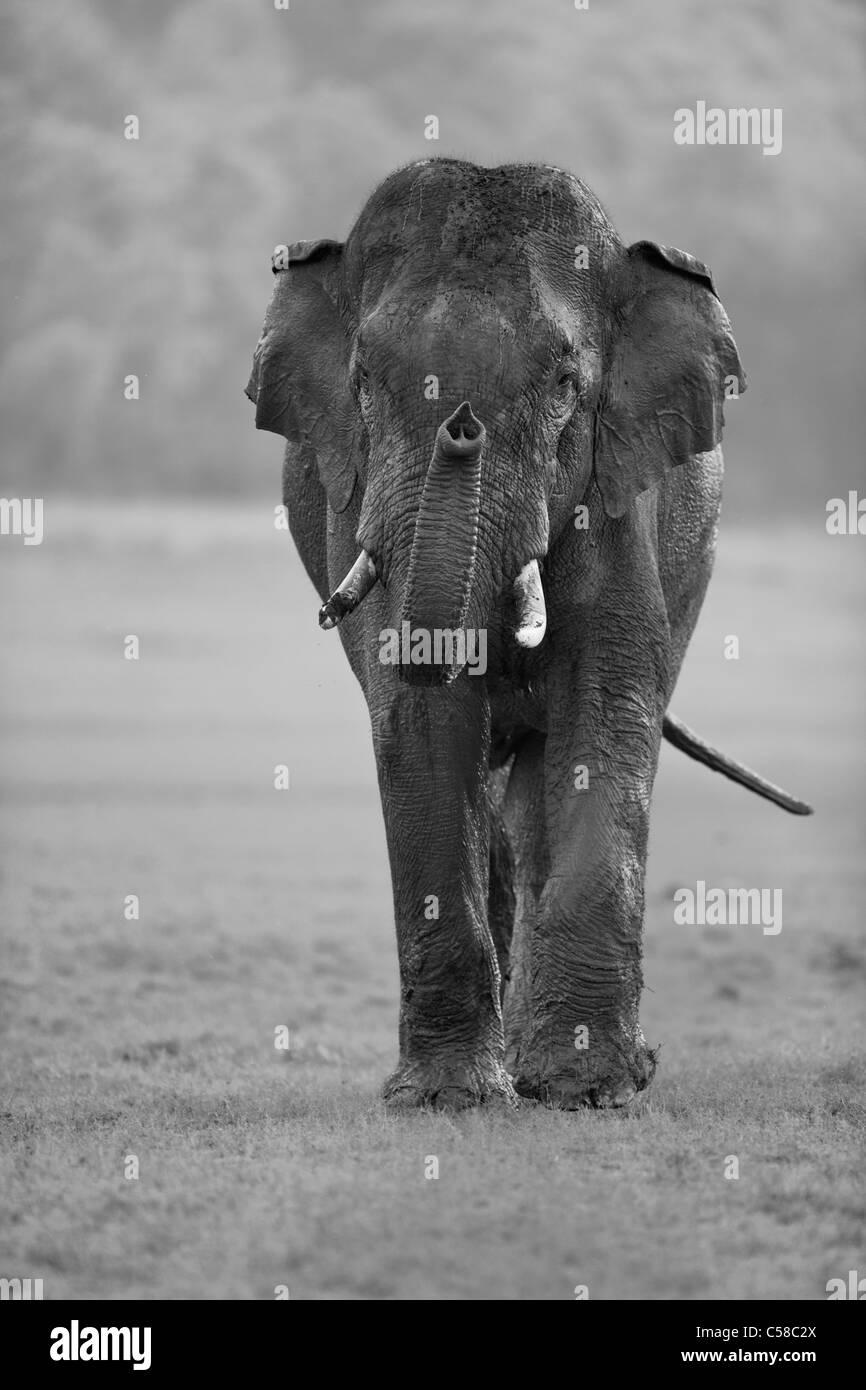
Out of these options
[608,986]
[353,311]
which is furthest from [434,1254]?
[353,311]

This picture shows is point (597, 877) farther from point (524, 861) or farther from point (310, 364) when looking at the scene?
point (310, 364)

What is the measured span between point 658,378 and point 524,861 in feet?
11.5

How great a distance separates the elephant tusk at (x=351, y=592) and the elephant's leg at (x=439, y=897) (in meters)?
0.96

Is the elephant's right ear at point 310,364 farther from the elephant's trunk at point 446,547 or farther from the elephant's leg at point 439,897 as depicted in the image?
the elephant's trunk at point 446,547

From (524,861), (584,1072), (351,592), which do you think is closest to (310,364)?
(351,592)

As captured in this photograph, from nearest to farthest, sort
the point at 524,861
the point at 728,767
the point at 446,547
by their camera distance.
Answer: the point at 446,547 → the point at 524,861 → the point at 728,767

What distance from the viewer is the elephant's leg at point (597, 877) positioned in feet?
43.1

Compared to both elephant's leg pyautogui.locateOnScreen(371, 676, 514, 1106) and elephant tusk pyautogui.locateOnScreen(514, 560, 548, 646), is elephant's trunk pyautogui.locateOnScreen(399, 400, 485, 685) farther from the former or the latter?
elephant's leg pyautogui.locateOnScreen(371, 676, 514, 1106)

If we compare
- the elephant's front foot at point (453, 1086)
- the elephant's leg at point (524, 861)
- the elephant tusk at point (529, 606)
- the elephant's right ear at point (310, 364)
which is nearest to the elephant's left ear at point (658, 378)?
the elephant tusk at point (529, 606)

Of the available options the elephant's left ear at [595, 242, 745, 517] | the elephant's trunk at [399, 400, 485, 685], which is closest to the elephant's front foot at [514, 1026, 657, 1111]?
the elephant's trunk at [399, 400, 485, 685]

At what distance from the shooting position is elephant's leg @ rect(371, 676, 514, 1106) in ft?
43.1

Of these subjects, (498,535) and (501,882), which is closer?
(498,535)

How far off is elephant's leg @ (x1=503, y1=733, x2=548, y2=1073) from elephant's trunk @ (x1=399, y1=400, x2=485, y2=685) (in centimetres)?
368

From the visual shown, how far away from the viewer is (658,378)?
1367 centimetres
